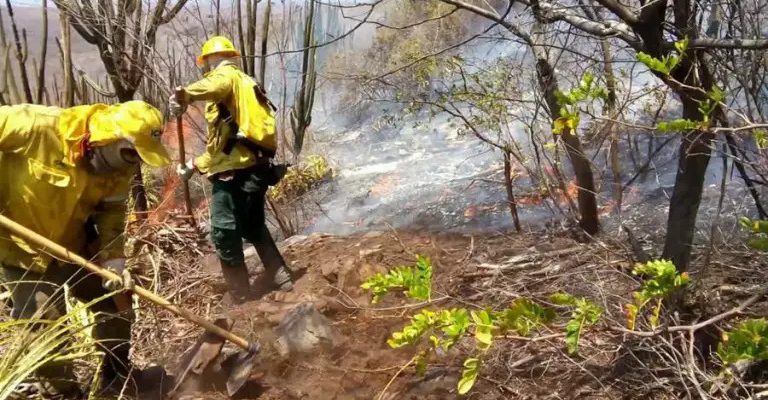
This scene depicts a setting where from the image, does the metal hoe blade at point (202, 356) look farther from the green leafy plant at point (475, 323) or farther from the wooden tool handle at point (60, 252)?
the green leafy plant at point (475, 323)

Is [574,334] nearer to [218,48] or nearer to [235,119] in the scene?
[235,119]

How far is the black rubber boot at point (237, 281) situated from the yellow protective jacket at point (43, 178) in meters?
1.43

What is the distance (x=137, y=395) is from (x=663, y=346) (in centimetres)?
225

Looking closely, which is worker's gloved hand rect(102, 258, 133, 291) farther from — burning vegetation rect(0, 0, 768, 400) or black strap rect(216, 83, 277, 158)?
black strap rect(216, 83, 277, 158)

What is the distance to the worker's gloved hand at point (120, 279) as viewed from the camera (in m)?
2.75

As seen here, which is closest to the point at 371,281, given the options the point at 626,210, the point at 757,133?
the point at 757,133

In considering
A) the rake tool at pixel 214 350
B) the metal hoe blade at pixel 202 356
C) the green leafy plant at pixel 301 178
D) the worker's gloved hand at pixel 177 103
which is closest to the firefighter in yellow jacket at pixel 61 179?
the rake tool at pixel 214 350

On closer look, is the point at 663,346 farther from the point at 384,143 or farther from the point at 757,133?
the point at 384,143

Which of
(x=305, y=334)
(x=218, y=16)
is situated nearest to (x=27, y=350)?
(x=305, y=334)

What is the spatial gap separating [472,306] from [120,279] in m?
1.70

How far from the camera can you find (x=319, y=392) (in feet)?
10.0

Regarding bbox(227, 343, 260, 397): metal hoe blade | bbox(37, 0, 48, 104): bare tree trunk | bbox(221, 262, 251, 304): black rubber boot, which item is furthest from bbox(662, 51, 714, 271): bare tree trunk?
bbox(37, 0, 48, 104): bare tree trunk

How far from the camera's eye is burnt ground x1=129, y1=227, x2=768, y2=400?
2.60 m

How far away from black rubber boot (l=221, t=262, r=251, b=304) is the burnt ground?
0.40 feet
